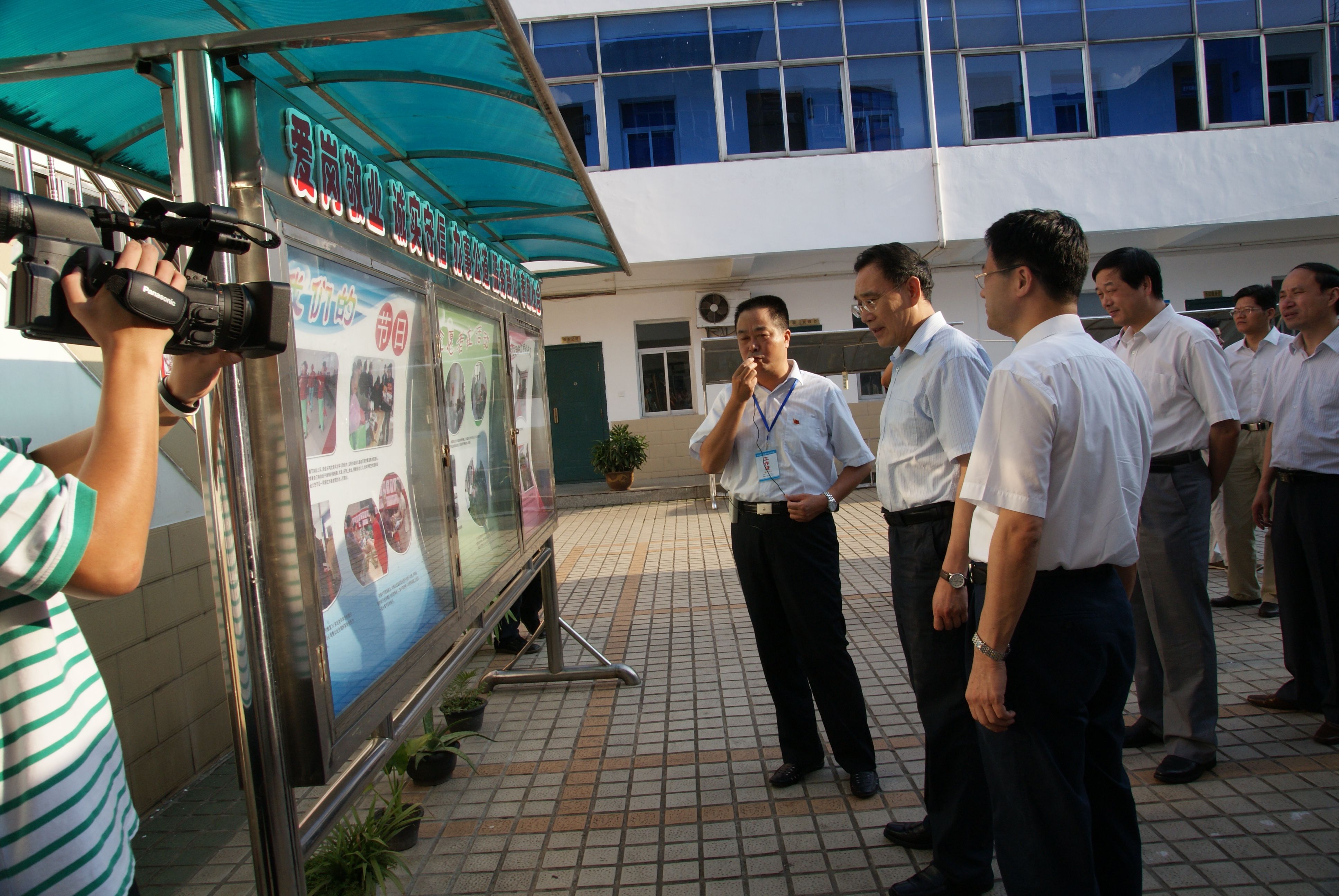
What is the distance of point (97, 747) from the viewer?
4.14 ft

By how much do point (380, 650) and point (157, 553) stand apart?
1.84 m

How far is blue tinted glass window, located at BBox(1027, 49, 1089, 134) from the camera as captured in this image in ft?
40.7

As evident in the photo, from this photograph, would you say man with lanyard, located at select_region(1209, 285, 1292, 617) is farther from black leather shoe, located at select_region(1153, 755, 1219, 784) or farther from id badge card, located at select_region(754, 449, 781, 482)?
id badge card, located at select_region(754, 449, 781, 482)

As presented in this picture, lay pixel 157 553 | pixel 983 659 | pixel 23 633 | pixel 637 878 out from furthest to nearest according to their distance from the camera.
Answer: pixel 157 553 < pixel 637 878 < pixel 983 659 < pixel 23 633

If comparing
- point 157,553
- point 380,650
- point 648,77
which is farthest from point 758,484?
point 648,77

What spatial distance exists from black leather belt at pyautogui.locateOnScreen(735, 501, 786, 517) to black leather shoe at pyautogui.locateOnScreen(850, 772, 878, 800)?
3.30ft

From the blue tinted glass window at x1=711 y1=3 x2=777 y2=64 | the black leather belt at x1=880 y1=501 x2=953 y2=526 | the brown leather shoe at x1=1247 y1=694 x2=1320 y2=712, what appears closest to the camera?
the black leather belt at x1=880 y1=501 x2=953 y2=526

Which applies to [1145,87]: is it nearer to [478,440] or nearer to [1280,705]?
[1280,705]

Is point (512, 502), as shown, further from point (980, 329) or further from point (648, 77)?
point (980, 329)

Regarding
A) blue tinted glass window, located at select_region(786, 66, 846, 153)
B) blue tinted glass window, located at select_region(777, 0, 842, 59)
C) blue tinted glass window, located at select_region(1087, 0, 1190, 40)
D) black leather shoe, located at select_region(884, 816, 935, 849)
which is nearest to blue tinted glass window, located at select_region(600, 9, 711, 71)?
blue tinted glass window, located at select_region(777, 0, 842, 59)

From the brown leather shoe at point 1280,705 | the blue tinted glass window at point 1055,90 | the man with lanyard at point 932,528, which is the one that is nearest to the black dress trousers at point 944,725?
the man with lanyard at point 932,528

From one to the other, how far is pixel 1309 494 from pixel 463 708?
12.4 feet

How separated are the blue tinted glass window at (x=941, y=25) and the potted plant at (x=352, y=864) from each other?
42.5 feet

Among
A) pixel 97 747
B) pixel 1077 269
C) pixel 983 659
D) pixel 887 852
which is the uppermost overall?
pixel 1077 269
